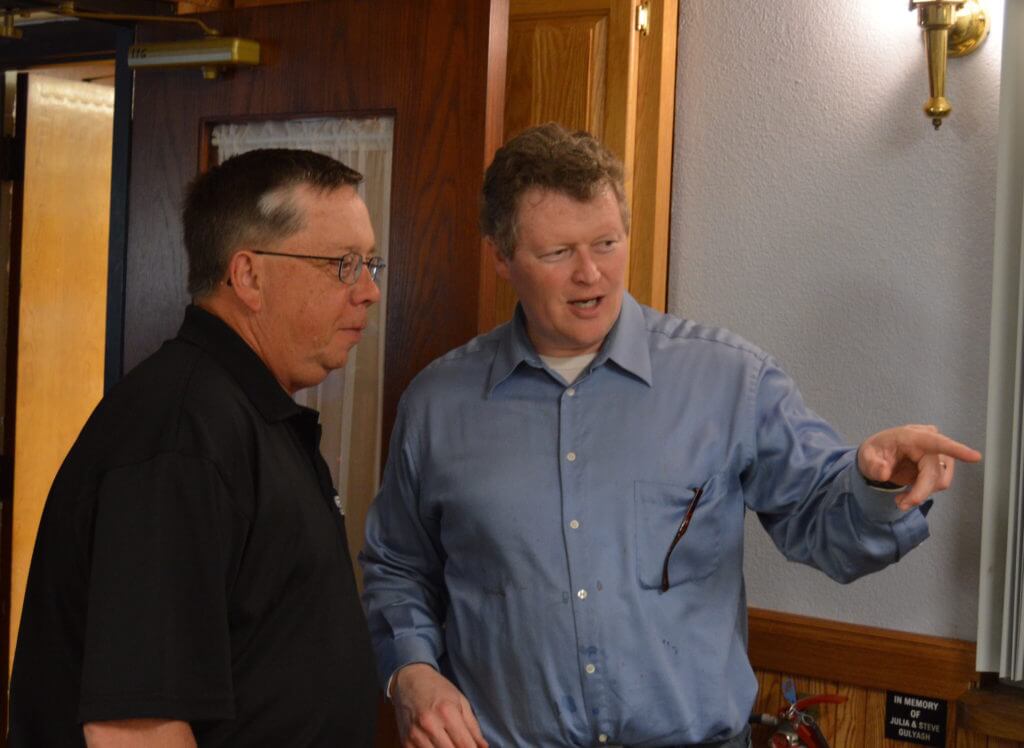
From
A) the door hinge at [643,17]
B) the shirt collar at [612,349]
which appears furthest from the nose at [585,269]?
the door hinge at [643,17]

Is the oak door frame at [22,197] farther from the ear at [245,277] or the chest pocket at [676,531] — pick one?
the chest pocket at [676,531]

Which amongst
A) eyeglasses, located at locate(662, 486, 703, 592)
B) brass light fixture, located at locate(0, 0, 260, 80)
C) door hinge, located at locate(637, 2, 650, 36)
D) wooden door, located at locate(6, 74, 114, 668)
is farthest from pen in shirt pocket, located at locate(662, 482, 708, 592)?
wooden door, located at locate(6, 74, 114, 668)

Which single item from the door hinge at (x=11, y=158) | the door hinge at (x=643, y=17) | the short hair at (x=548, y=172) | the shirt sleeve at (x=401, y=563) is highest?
the door hinge at (x=643, y=17)

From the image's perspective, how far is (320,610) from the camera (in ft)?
5.05

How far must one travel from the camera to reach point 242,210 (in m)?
1.66

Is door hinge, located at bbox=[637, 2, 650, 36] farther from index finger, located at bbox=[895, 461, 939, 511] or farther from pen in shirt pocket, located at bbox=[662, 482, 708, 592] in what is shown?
index finger, located at bbox=[895, 461, 939, 511]

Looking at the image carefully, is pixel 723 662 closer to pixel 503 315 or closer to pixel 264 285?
pixel 264 285

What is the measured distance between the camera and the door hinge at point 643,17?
8.66 feet

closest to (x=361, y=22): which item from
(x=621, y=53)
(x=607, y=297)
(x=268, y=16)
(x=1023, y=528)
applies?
(x=268, y=16)

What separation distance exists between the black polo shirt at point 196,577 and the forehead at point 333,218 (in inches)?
7.5

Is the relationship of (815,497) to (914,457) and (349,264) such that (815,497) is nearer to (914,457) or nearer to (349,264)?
(914,457)

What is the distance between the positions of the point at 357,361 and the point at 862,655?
4.09ft

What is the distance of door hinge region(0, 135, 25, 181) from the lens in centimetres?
407

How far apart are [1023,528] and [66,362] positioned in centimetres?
334
